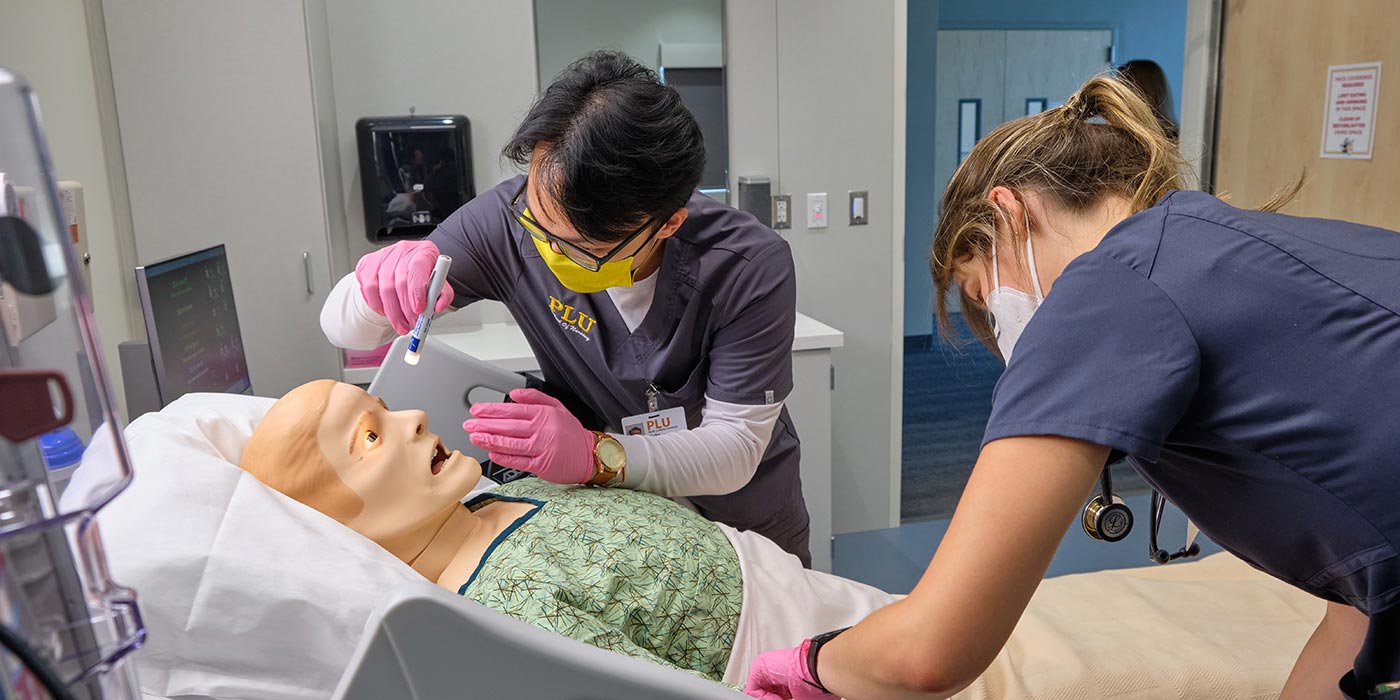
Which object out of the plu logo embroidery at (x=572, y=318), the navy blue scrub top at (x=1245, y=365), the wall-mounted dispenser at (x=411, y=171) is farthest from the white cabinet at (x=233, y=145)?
the navy blue scrub top at (x=1245, y=365)

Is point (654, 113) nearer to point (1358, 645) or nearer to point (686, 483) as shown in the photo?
point (686, 483)

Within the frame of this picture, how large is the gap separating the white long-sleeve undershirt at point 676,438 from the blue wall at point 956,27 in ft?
14.4

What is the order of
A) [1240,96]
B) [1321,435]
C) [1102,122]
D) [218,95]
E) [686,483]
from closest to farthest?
1. [1321,435]
2. [1102,122]
3. [686,483]
4. [218,95]
5. [1240,96]

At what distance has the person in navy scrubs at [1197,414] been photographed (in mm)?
812

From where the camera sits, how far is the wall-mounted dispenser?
2906 millimetres

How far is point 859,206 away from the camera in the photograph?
10.9 feet

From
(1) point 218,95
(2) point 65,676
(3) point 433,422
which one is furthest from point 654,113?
(1) point 218,95

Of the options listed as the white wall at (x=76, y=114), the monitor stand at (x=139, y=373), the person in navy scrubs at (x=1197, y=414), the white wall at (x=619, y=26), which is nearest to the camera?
the person in navy scrubs at (x=1197, y=414)

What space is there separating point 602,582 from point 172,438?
0.58 meters

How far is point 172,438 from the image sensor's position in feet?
4.24

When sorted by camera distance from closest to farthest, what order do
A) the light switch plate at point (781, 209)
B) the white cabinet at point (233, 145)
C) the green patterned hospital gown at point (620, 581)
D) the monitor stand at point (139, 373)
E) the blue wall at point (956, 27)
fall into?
1. the green patterned hospital gown at point (620, 581)
2. the monitor stand at point (139, 373)
3. the white cabinet at point (233, 145)
4. the light switch plate at point (781, 209)
5. the blue wall at point (956, 27)

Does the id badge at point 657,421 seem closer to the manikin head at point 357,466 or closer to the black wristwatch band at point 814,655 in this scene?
the manikin head at point 357,466

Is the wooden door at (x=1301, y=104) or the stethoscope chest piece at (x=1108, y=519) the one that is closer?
the stethoscope chest piece at (x=1108, y=519)

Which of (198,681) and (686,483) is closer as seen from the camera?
(198,681)
